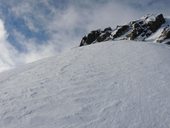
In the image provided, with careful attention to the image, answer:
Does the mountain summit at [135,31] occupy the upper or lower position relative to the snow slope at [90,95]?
upper

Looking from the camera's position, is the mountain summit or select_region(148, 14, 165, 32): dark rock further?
select_region(148, 14, 165, 32): dark rock

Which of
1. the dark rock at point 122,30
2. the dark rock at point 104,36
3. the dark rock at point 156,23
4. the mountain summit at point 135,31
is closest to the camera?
the mountain summit at point 135,31

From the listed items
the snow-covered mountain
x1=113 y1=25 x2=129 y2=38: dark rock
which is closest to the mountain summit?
→ x1=113 y1=25 x2=129 y2=38: dark rock

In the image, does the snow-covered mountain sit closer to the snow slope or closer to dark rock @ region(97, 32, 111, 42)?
the snow slope

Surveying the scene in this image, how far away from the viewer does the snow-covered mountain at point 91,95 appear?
26.9 feet

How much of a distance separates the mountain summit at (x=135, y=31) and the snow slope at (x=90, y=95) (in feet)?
165

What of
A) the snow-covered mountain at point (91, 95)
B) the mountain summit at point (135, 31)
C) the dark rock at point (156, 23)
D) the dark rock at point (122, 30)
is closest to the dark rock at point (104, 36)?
the mountain summit at point (135, 31)

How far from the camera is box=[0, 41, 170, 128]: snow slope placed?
8.20 m

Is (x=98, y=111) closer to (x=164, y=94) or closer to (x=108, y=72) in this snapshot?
(x=164, y=94)

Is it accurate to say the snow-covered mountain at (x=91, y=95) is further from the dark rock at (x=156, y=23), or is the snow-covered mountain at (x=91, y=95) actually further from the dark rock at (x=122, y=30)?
the dark rock at (x=122, y=30)

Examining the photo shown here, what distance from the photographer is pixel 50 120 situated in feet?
27.5

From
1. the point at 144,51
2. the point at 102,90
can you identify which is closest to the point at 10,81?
the point at 102,90

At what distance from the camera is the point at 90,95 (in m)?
10.4

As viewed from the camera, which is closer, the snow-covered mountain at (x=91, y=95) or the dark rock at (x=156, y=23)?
the snow-covered mountain at (x=91, y=95)
